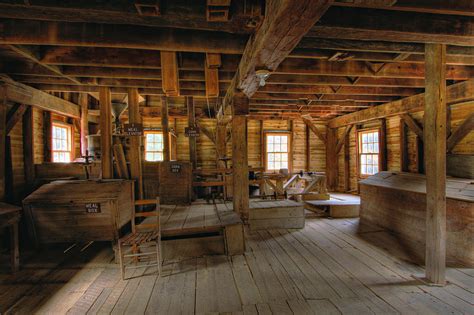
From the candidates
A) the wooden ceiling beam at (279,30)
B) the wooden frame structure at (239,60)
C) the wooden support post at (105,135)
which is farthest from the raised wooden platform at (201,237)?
the wooden ceiling beam at (279,30)

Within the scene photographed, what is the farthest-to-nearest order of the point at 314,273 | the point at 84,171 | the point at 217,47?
the point at 84,171
the point at 314,273
the point at 217,47

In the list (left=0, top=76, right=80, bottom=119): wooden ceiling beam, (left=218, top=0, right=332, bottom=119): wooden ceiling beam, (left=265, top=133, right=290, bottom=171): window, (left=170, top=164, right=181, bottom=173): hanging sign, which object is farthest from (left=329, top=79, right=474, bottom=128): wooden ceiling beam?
(left=0, top=76, right=80, bottom=119): wooden ceiling beam

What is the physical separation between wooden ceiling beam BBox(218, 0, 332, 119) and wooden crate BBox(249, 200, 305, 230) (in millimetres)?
3278

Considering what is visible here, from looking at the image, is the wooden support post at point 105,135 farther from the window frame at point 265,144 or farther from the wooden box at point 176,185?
the window frame at point 265,144

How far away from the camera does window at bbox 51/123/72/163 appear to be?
655 cm

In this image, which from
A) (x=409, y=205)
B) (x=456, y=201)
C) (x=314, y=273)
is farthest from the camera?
(x=409, y=205)

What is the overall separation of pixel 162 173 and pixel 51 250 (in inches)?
95.7

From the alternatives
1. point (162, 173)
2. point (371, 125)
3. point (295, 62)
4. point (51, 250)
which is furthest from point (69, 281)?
point (371, 125)

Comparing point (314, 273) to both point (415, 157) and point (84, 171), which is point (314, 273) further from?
point (415, 157)

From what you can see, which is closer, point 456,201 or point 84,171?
point 456,201

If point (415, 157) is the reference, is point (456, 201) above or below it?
below

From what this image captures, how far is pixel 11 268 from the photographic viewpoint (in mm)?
3410

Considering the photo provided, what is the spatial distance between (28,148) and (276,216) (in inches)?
218

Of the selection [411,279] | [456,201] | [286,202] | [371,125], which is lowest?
[411,279]
